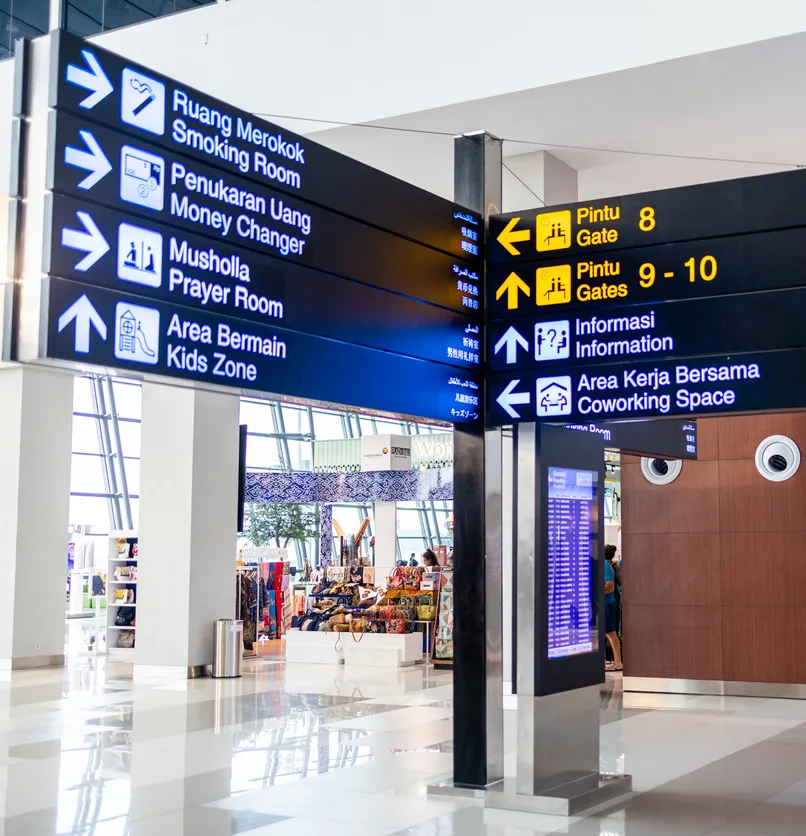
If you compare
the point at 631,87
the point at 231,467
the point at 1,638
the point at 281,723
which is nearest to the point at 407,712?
the point at 281,723

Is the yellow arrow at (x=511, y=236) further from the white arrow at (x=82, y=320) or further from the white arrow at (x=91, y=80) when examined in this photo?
the white arrow at (x=82, y=320)

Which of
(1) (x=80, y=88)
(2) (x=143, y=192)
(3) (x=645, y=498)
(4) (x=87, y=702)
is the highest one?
(1) (x=80, y=88)

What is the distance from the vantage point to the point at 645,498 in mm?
11914

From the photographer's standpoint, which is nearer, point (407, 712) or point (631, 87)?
point (631, 87)

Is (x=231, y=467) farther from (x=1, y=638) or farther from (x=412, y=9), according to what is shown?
(x=412, y=9)

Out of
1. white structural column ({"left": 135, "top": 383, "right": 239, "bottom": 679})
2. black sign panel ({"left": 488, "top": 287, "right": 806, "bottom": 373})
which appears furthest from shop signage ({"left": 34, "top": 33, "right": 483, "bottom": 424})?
white structural column ({"left": 135, "top": 383, "right": 239, "bottom": 679})

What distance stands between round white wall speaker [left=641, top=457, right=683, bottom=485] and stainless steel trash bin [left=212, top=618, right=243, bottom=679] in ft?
16.9

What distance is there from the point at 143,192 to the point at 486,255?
2.59 meters

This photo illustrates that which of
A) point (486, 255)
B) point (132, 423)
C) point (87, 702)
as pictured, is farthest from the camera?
point (132, 423)

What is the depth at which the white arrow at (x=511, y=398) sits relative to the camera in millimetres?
6023

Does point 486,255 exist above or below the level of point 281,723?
above

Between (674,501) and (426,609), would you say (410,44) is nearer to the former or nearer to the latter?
(674,501)

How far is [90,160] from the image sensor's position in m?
3.97

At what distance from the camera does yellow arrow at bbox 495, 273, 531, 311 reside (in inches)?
240
